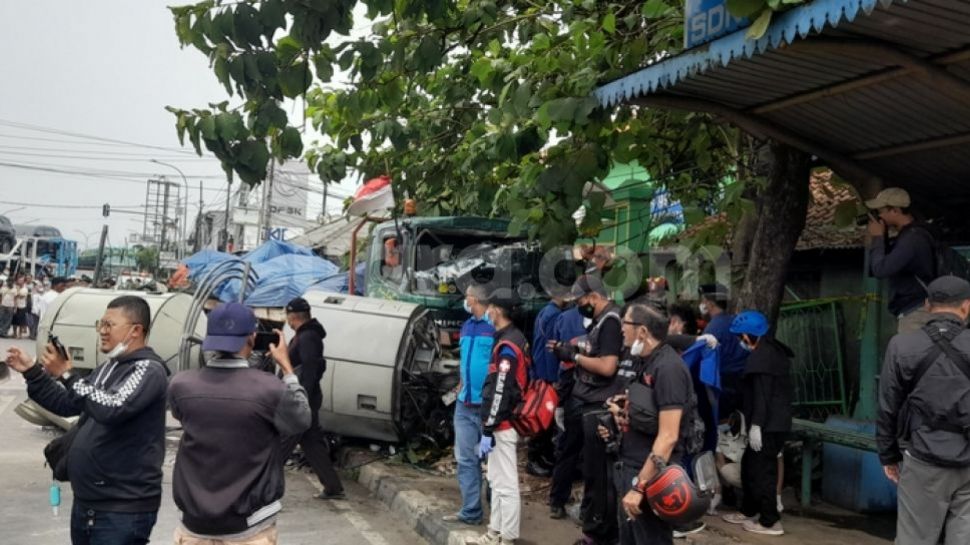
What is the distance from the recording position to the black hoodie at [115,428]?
12.1 feet

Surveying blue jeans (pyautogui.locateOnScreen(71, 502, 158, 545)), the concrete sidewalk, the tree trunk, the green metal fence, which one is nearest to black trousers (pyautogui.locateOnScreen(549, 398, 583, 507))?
the concrete sidewalk

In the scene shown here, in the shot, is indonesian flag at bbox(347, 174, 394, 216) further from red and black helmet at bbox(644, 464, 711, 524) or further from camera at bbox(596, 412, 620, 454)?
red and black helmet at bbox(644, 464, 711, 524)

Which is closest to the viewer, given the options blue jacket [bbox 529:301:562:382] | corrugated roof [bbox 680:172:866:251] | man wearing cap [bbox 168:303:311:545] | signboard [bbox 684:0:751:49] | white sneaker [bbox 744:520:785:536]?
man wearing cap [bbox 168:303:311:545]

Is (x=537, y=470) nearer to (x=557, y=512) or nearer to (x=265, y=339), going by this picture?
(x=557, y=512)

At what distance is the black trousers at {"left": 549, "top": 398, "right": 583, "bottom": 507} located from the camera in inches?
256

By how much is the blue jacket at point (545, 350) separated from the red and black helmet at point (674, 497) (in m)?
3.29

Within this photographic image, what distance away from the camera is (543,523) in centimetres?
671

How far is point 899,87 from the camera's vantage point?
520cm

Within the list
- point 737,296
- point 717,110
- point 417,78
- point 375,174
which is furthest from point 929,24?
point 375,174

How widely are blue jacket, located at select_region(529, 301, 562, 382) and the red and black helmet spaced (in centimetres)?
329

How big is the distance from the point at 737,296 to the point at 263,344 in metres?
4.46

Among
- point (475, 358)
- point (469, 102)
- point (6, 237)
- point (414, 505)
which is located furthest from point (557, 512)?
point (6, 237)

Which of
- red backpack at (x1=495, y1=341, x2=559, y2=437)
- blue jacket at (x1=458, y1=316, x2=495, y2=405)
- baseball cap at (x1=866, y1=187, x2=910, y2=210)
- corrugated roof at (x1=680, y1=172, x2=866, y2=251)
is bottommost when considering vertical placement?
red backpack at (x1=495, y1=341, x2=559, y2=437)

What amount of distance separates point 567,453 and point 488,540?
3.29ft
